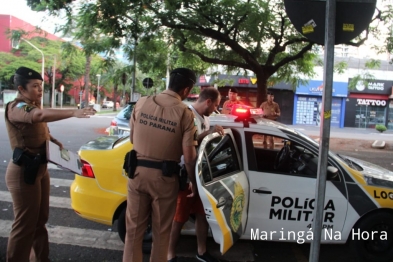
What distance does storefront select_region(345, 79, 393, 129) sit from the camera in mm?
33312

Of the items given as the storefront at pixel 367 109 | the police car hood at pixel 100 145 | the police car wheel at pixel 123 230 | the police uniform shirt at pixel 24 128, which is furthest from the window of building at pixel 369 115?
the police uniform shirt at pixel 24 128

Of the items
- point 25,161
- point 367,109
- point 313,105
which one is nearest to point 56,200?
point 25,161

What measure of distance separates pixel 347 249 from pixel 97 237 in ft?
10.3

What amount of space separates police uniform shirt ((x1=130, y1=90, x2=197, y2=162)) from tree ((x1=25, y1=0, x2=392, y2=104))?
7.19 m

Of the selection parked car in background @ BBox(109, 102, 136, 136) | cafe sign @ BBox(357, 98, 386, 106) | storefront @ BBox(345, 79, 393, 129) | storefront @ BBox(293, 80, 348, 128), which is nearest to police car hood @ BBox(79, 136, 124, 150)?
parked car in background @ BBox(109, 102, 136, 136)

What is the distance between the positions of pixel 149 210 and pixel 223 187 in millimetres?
717

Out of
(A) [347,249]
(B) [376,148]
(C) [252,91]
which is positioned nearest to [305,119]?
(C) [252,91]

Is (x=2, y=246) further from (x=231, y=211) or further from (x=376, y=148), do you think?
(x=376, y=148)

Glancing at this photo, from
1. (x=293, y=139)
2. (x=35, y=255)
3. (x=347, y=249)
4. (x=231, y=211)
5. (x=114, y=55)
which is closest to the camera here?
(x=231, y=211)

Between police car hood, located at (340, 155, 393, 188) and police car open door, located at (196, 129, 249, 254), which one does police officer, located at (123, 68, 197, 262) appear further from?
police car hood, located at (340, 155, 393, 188)

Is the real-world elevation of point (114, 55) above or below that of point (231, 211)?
→ above

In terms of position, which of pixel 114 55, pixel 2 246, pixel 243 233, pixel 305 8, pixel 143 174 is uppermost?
pixel 114 55

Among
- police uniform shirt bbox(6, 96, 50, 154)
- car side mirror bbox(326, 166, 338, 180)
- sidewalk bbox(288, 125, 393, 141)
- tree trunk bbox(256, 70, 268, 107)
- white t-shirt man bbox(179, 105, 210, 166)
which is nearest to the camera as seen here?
police uniform shirt bbox(6, 96, 50, 154)

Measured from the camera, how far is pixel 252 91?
32219 millimetres
